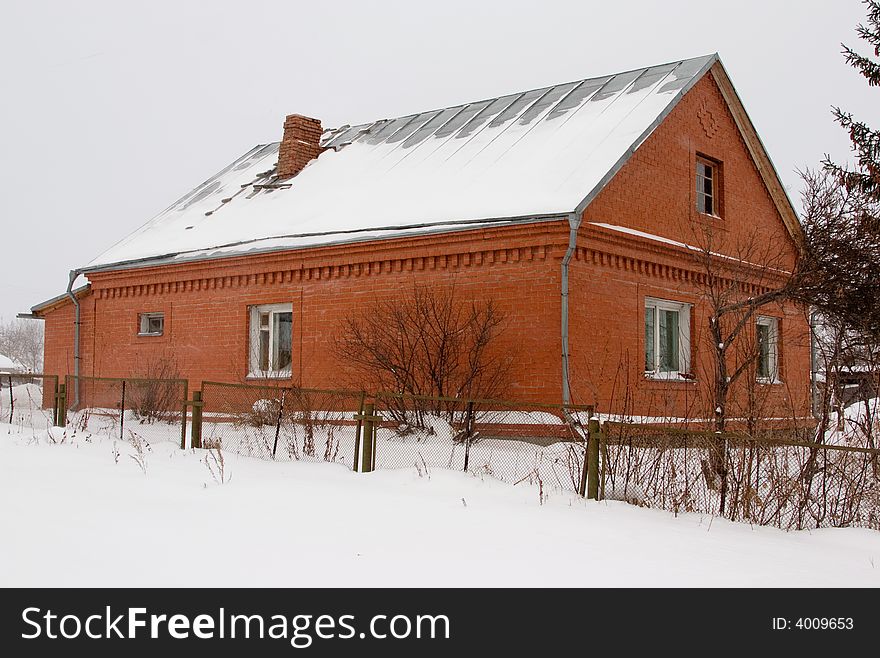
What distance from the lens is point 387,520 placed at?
29.2ft

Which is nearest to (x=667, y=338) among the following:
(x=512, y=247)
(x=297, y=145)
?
(x=512, y=247)

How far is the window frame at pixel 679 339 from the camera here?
51.9 feet

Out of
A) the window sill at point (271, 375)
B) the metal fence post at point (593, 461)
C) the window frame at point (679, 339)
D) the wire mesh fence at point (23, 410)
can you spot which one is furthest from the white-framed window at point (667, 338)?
the wire mesh fence at point (23, 410)

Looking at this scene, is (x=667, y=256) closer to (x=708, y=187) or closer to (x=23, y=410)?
(x=708, y=187)

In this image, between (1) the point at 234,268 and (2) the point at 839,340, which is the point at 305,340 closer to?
(1) the point at 234,268

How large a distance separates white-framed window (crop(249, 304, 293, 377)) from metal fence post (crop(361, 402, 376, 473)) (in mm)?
5814

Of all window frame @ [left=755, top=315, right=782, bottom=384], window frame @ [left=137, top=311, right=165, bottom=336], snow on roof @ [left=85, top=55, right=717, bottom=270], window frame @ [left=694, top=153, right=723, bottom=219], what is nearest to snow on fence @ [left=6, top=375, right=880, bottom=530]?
window frame @ [left=137, top=311, right=165, bottom=336]

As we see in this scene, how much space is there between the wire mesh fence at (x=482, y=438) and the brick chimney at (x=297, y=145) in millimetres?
8156

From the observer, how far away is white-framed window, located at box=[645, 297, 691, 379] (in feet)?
52.4

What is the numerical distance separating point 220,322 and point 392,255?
172 inches

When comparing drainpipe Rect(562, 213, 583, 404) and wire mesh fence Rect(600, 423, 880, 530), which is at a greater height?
drainpipe Rect(562, 213, 583, 404)

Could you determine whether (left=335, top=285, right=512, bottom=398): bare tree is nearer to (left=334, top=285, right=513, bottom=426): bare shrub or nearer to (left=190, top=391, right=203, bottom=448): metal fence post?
(left=334, top=285, right=513, bottom=426): bare shrub

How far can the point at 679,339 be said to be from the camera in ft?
54.5
